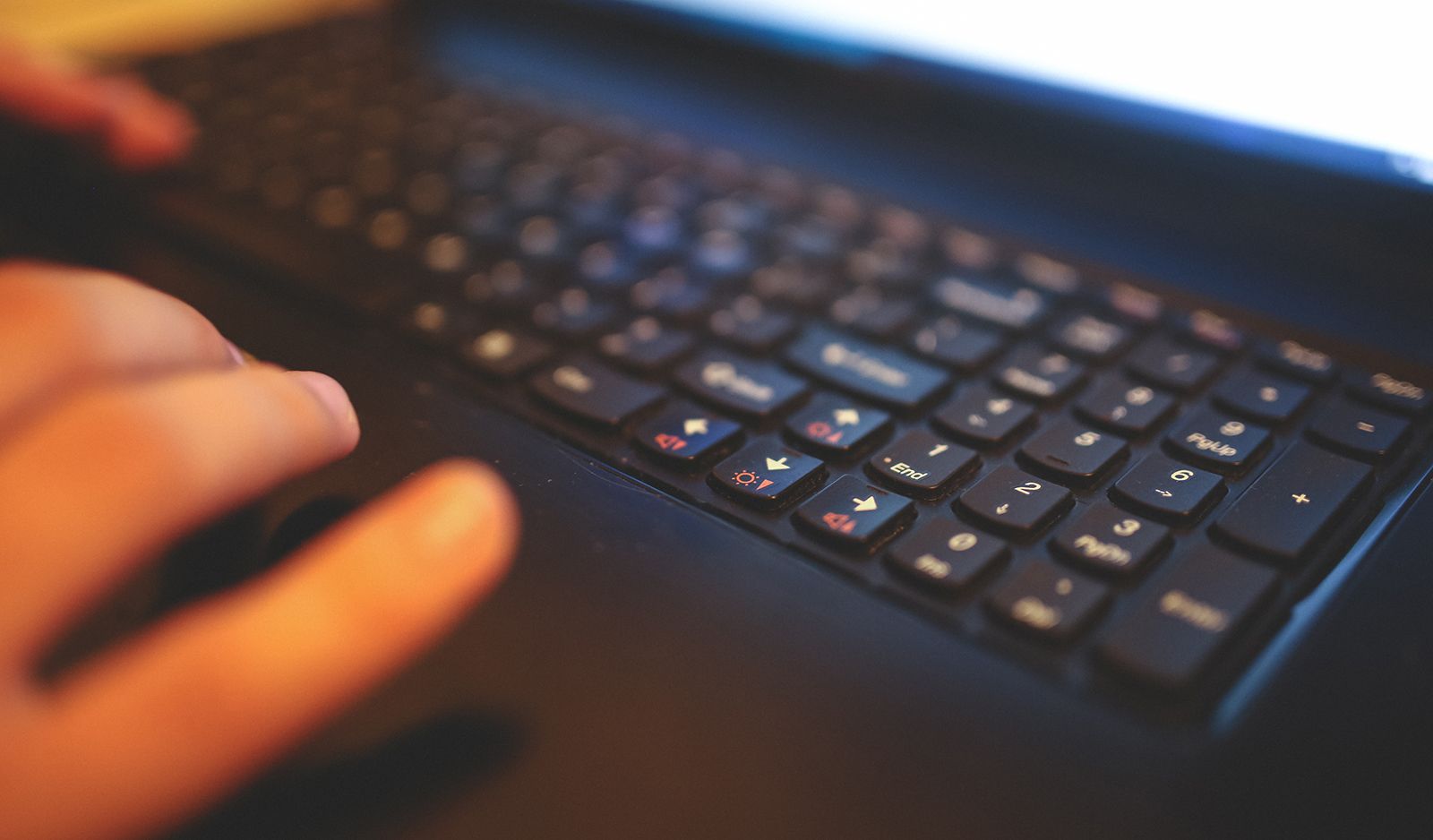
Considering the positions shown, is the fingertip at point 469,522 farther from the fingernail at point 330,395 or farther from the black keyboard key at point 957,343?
the black keyboard key at point 957,343

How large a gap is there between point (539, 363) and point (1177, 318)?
0.26 metres

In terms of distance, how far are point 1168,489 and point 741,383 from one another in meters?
0.15

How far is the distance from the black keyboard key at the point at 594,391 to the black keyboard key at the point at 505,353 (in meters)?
0.01

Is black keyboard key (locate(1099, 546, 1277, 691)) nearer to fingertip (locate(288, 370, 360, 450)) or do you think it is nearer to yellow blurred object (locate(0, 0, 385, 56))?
fingertip (locate(288, 370, 360, 450))

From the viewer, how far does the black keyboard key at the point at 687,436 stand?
317mm

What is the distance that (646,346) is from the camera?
1.23 feet

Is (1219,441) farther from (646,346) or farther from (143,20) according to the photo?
(143,20)

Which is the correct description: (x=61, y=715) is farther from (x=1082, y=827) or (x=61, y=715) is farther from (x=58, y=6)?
(x=58, y=6)

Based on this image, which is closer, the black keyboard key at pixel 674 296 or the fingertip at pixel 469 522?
the fingertip at pixel 469 522

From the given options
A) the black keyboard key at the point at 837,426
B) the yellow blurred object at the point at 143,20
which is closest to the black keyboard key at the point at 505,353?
the black keyboard key at the point at 837,426

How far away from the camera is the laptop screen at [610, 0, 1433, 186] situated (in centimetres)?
38

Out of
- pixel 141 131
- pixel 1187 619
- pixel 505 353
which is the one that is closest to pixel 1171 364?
pixel 1187 619

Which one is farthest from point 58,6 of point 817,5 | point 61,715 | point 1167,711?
point 1167,711

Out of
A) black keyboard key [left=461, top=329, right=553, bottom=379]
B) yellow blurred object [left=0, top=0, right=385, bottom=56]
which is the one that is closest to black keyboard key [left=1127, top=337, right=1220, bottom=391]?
black keyboard key [left=461, top=329, right=553, bottom=379]
